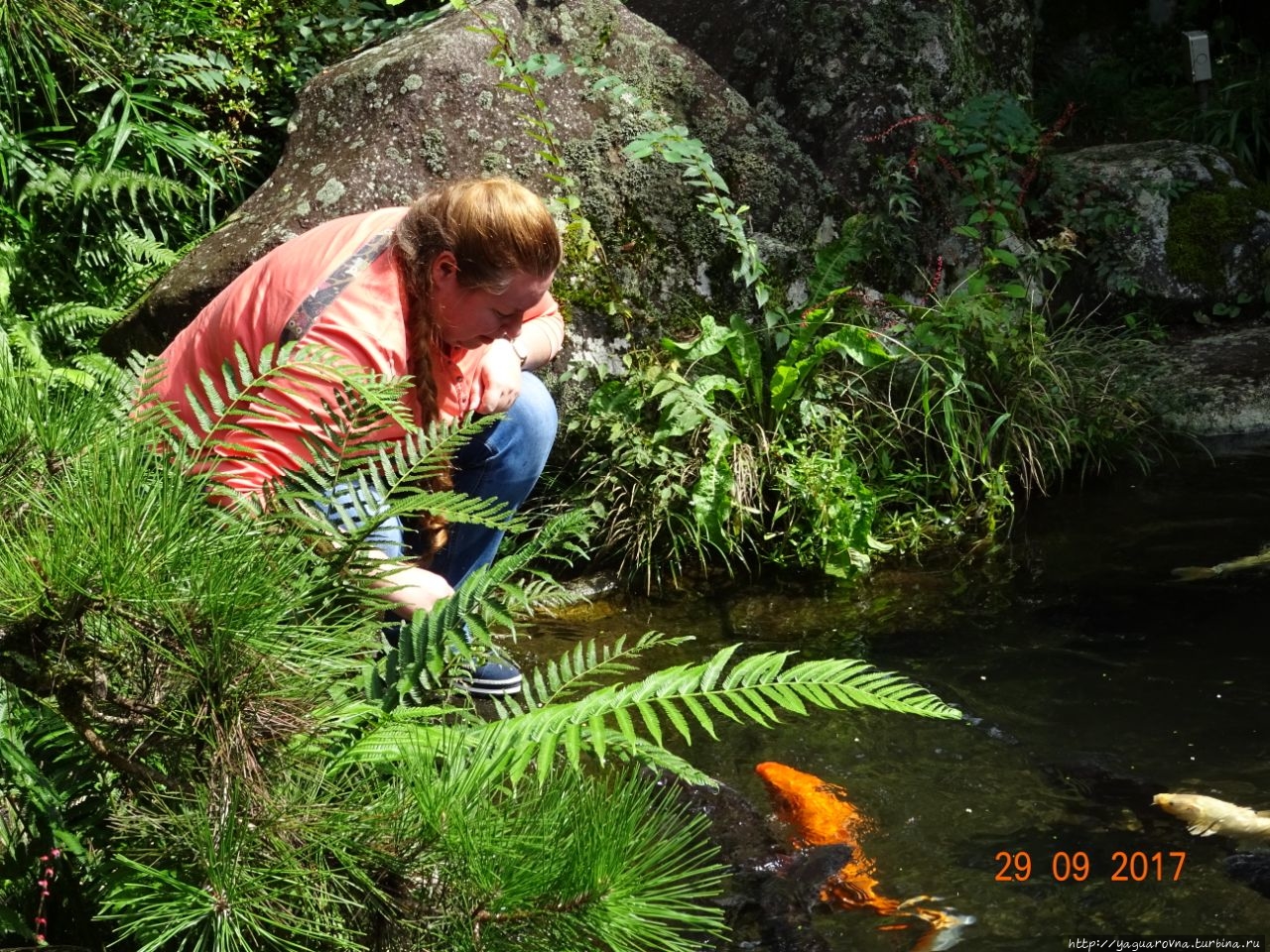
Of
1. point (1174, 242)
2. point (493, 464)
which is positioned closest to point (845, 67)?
point (1174, 242)

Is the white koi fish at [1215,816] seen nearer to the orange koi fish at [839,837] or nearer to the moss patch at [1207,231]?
the orange koi fish at [839,837]

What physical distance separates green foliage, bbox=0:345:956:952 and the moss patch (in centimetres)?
537

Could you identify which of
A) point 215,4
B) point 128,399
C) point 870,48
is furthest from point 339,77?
point 128,399

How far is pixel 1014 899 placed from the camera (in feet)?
8.74

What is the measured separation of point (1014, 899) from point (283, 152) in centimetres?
397

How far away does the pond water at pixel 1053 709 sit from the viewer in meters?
2.68

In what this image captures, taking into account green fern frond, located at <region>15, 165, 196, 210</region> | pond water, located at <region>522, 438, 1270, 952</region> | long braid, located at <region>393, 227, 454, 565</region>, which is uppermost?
green fern frond, located at <region>15, 165, 196, 210</region>

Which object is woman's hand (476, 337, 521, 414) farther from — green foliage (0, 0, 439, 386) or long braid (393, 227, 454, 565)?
green foliage (0, 0, 439, 386)

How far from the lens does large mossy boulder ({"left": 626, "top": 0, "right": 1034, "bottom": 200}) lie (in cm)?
566

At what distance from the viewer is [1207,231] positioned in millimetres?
6500

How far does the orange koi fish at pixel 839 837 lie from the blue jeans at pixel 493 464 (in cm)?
101
